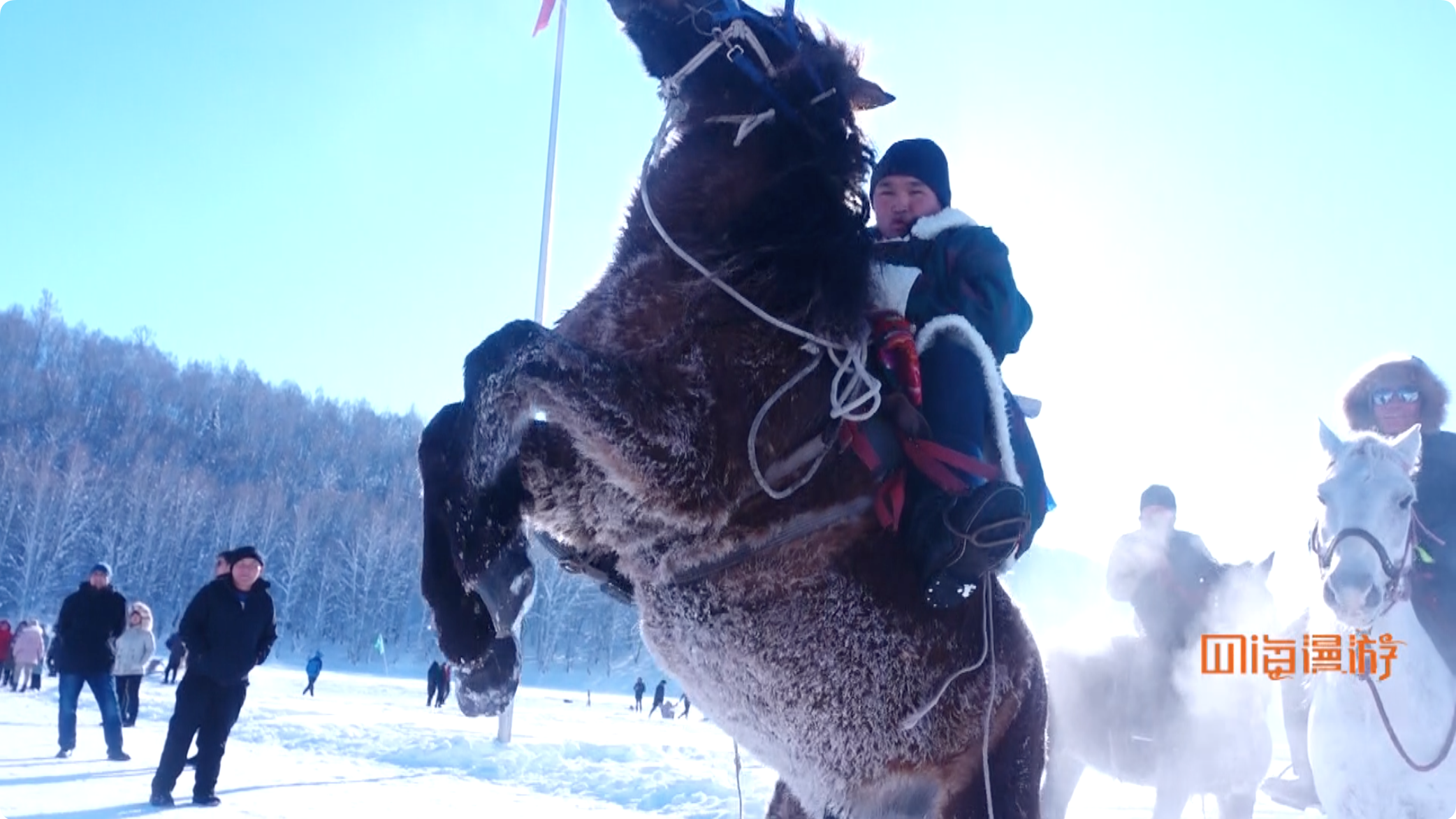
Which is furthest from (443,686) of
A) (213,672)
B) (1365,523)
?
(1365,523)

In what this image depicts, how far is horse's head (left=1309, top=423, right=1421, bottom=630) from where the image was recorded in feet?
15.0

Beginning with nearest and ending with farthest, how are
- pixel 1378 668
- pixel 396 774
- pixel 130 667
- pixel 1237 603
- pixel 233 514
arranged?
1. pixel 1378 668
2. pixel 1237 603
3. pixel 396 774
4. pixel 130 667
5. pixel 233 514

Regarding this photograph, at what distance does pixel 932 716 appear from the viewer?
2.44m

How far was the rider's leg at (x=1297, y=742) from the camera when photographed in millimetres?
6695

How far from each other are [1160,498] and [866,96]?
7.34 metres

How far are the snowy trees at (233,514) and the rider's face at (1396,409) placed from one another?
42.2m

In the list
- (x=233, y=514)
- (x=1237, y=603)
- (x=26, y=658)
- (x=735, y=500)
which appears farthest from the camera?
(x=233, y=514)

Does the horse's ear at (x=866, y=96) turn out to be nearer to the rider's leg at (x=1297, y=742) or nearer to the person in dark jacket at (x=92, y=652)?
the rider's leg at (x=1297, y=742)

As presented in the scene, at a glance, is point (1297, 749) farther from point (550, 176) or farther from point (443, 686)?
point (443, 686)

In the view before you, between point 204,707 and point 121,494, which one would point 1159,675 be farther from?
point 121,494

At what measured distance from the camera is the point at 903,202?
3.04m

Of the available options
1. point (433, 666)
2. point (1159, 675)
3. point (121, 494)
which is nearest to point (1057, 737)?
point (1159, 675)

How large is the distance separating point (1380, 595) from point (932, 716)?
347 centimetres

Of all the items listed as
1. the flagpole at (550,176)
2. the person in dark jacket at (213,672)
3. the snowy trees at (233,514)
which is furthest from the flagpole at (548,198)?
the snowy trees at (233,514)
